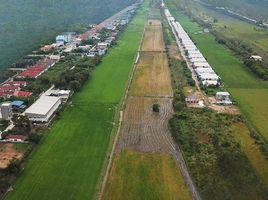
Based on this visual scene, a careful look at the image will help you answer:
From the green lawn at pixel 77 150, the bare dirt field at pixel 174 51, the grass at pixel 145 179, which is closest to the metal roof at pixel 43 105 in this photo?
the green lawn at pixel 77 150

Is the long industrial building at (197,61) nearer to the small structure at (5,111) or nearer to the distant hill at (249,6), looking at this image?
the small structure at (5,111)

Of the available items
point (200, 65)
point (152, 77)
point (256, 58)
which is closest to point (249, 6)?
point (256, 58)

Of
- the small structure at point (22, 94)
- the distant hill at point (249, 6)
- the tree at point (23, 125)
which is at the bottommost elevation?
the distant hill at point (249, 6)

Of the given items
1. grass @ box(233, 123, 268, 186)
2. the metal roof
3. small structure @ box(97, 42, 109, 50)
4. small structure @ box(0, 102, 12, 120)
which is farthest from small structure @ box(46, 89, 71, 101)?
small structure @ box(97, 42, 109, 50)

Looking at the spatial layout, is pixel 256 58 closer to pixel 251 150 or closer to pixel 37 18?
pixel 251 150

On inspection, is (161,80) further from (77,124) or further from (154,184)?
(154,184)

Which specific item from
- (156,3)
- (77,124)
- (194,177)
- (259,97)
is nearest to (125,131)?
(77,124)
